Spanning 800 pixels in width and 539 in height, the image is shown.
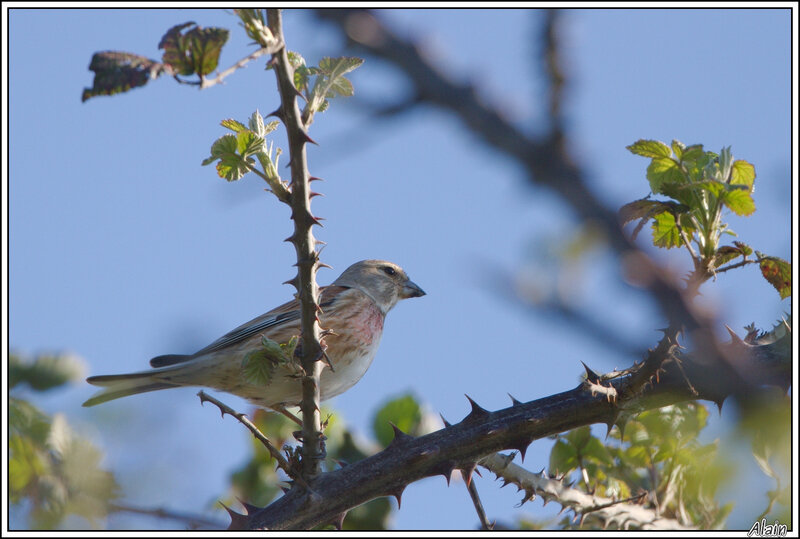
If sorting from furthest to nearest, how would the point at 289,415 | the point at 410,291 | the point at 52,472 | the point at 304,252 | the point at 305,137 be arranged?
1. the point at 410,291
2. the point at 289,415
3. the point at 304,252
4. the point at 305,137
5. the point at 52,472

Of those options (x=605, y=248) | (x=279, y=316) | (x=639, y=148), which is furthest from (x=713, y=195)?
(x=279, y=316)

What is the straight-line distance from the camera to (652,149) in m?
3.17

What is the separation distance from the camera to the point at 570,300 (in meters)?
1.04

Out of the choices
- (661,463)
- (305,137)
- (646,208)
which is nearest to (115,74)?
(305,137)

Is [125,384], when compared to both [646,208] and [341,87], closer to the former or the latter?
[341,87]

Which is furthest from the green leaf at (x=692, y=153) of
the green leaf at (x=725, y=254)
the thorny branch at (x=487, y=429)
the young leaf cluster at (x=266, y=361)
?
the young leaf cluster at (x=266, y=361)

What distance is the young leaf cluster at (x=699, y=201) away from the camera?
298cm

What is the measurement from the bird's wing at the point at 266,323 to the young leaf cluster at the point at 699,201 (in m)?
3.38

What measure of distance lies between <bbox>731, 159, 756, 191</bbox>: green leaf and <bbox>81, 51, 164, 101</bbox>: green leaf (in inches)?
90.1

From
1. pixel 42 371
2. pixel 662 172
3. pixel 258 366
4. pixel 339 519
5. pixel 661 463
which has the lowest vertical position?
pixel 661 463

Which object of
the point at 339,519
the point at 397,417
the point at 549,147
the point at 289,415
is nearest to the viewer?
the point at 549,147

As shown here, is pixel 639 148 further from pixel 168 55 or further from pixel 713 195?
pixel 168 55

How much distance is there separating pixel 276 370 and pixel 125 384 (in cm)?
136

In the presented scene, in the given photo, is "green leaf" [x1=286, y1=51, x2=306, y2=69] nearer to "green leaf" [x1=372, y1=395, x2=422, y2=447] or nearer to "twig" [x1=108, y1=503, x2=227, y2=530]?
"twig" [x1=108, y1=503, x2=227, y2=530]
